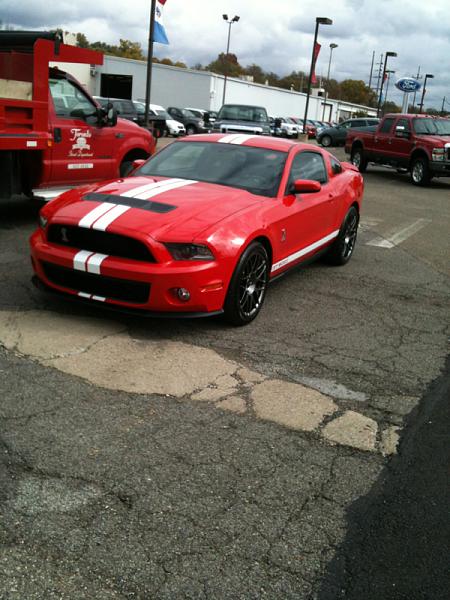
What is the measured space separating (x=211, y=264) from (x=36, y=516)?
97.5 inches

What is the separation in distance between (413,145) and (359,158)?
9.64 feet

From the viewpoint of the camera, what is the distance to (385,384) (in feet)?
14.7

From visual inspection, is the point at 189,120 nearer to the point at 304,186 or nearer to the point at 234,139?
the point at 234,139

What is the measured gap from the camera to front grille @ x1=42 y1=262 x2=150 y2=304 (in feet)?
15.7

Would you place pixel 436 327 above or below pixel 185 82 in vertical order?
below

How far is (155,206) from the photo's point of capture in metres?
5.21

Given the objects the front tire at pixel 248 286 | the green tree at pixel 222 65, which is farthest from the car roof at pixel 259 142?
the green tree at pixel 222 65

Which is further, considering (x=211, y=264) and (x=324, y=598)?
(x=211, y=264)

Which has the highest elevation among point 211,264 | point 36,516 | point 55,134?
point 55,134

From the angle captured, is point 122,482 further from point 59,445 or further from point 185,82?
point 185,82

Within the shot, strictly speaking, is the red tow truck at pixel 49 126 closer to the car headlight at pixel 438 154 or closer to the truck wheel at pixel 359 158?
the car headlight at pixel 438 154

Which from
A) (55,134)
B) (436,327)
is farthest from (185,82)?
(436,327)

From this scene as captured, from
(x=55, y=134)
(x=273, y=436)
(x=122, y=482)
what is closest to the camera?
(x=122, y=482)

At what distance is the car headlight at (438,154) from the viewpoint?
58.5 feet
